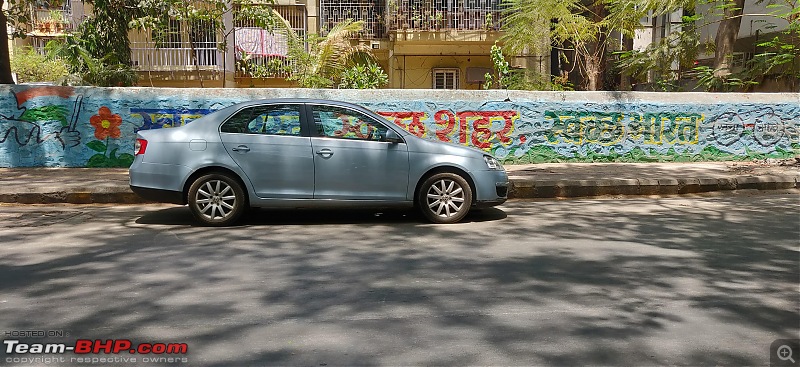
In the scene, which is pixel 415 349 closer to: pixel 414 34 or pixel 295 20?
pixel 414 34

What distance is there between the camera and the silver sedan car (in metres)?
7.69

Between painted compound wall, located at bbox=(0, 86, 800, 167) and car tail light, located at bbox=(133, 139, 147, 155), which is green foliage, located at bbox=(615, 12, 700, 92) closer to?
painted compound wall, located at bbox=(0, 86, 800, 167)

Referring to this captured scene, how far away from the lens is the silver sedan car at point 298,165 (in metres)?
7.69

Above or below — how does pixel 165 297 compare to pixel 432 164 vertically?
below

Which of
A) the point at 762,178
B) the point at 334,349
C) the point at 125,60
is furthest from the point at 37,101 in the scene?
the point at 762,178

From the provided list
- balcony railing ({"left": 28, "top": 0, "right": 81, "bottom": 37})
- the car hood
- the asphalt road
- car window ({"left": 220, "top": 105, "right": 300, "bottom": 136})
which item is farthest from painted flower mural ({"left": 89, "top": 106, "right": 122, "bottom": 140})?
balcony railing ({"left": 28, "top": 0, "right": 81, "bottom": 37})

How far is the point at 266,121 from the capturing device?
7.92 meters

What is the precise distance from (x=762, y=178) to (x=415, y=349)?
9819mm

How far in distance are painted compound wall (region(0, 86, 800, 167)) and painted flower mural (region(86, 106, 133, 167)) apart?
18mm

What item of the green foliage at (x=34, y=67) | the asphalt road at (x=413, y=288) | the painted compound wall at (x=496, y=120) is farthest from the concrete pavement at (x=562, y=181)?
the green foliage at (x=34, y=67)

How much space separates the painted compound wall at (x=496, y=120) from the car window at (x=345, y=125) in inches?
188

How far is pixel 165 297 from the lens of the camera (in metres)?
4.93

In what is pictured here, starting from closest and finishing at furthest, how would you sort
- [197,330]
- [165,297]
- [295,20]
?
[197,330], [165,297], [295,20]

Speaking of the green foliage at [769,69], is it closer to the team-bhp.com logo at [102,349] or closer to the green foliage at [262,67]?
the green foliage at [262,67]
